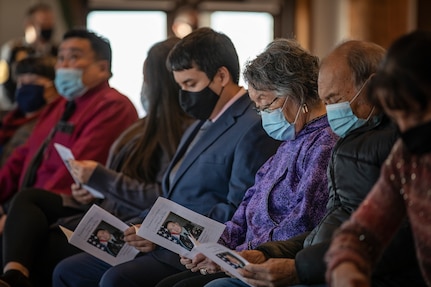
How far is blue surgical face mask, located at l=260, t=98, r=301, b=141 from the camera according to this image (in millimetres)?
2990

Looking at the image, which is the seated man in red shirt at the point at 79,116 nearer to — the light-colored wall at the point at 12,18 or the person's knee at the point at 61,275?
the person's knee at the point at 61,275

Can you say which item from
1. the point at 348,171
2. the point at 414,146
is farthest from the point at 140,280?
the point at 414,146

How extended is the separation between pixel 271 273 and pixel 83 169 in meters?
1.63

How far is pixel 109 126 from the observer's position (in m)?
4.38

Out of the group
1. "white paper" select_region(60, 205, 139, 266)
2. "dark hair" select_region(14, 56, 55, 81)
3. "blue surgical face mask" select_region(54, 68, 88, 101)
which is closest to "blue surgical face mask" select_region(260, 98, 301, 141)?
"white paper" select_region(60, 205, 139, 266)

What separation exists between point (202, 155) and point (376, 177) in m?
1.17

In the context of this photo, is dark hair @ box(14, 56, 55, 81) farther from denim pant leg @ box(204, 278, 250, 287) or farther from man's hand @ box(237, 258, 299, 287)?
man's hand @ box(237, 258, 299, 287)

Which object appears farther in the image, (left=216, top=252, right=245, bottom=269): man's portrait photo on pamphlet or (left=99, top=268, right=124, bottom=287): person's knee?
(left=99, top=268, right=124, bottom=287): person's knee

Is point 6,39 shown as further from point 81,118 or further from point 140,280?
point 140,280

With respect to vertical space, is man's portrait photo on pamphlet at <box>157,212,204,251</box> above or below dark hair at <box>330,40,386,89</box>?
below

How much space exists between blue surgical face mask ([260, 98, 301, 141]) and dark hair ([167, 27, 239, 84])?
0.53 m

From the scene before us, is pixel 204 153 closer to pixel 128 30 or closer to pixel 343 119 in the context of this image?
pixel 343 119

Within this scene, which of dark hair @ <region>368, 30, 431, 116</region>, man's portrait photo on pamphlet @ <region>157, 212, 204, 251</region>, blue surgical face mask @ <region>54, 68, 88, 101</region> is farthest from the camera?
blue surgical face mask @ <region>54, 68, 88, 101</region>

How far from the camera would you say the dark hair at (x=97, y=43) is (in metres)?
4.64
